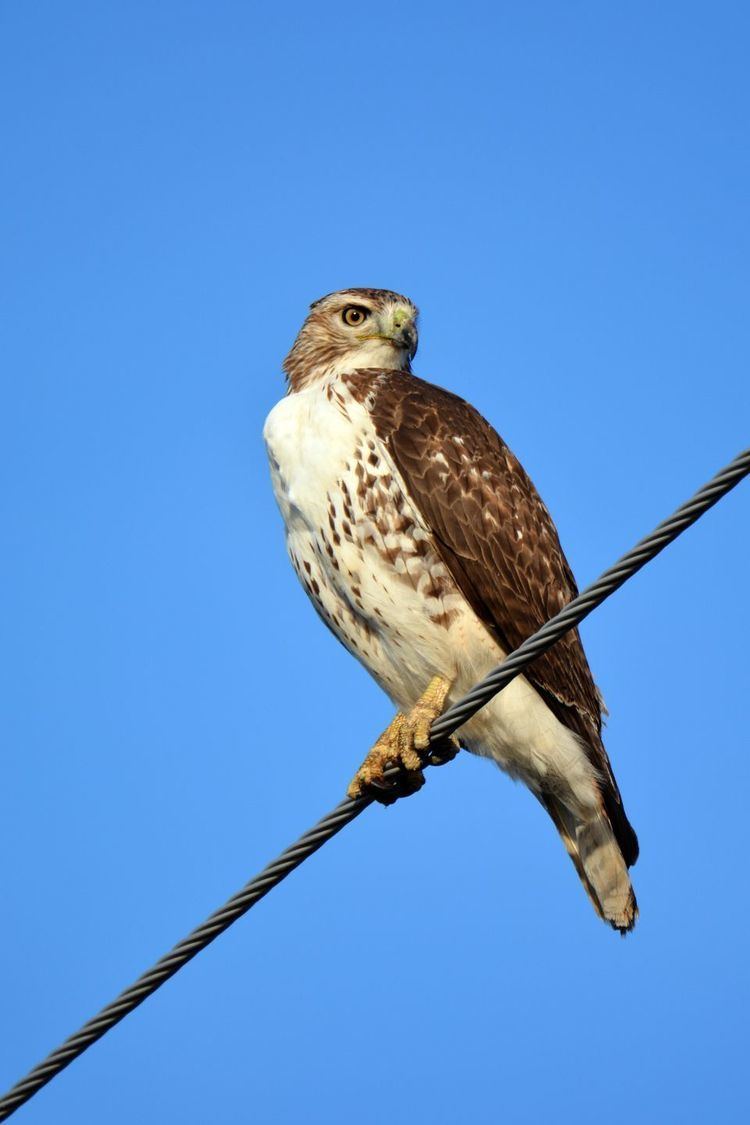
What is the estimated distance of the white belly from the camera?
5.63 m

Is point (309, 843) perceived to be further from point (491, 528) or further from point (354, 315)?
point (354, 315)

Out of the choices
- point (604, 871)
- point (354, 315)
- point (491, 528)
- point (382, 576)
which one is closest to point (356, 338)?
point (354, 315)

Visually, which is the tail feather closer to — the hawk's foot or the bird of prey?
the bird of prey

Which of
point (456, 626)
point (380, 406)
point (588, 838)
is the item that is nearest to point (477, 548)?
point (456, 626)

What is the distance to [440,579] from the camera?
5668 mm

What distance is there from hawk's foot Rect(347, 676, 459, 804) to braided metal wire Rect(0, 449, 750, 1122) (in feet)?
4.25

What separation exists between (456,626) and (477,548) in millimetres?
348

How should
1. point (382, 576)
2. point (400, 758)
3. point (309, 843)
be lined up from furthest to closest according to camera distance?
point (382, 576)
point (400, 758)
point (309, 843)

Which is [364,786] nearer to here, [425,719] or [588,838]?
[425,719]

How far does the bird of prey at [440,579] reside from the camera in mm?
5637

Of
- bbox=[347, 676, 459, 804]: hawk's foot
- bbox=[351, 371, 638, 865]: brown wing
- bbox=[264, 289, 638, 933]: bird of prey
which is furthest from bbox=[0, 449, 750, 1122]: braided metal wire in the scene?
bbox=[351, 371, 638, 865]: brown wing

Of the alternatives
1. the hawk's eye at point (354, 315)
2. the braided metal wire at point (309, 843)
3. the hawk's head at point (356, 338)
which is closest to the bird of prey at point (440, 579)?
the hawk's head at point (356, 338)

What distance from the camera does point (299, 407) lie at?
6.06 meters

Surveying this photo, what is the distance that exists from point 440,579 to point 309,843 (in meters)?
1.93
